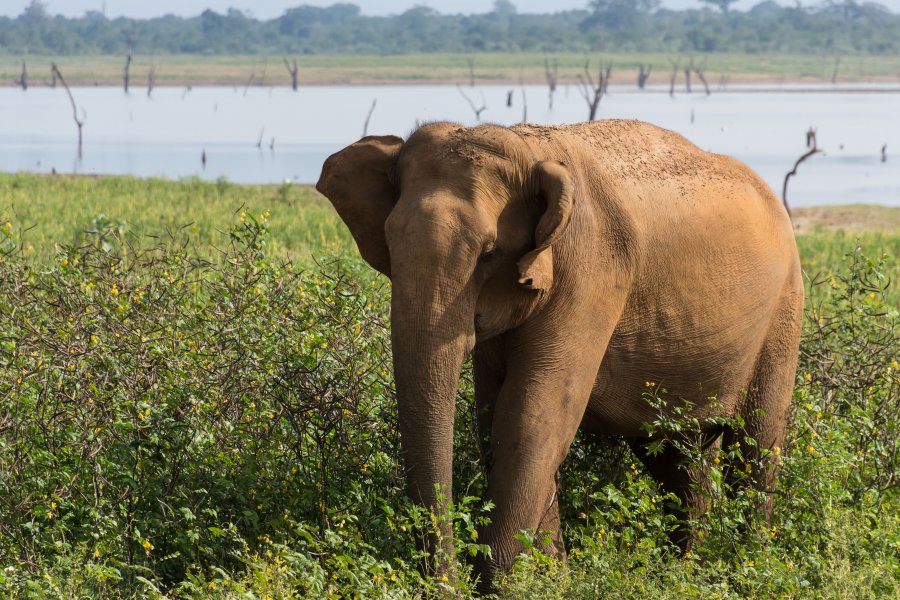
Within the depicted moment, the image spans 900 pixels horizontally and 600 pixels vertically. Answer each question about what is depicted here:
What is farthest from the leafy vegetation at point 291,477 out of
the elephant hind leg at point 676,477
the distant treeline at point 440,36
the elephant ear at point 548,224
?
the distant treeline at point 440,36

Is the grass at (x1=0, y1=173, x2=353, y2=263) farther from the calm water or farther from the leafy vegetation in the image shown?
the leafy vegetation

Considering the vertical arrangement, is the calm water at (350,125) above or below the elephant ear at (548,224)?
below

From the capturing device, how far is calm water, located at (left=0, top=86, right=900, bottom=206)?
4819cm

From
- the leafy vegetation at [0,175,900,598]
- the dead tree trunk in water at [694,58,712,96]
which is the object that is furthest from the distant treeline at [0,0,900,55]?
the leafy vegetation at [0,175,900,598]

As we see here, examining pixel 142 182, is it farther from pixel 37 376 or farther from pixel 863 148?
pixel 863 148

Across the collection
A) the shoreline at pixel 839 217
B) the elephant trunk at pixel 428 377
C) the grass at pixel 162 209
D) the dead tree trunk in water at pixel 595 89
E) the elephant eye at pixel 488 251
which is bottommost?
the shoreline at pixel 839 217

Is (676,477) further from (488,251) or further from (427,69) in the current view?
(427,69)

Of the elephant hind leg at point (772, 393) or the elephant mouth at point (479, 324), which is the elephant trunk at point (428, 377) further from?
the elephant hind leg at point (772, 393)

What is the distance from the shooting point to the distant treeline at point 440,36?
13788cm

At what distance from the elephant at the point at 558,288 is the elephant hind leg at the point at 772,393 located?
0.01 meters

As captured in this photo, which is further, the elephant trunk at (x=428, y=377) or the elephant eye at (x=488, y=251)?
the elephant eye at (x=488, y=251)

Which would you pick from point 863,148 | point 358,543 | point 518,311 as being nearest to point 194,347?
point 358,543

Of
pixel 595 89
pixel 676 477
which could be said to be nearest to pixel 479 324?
pixel 676 477

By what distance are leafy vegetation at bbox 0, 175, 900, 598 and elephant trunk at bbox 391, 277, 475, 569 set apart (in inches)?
6.0
